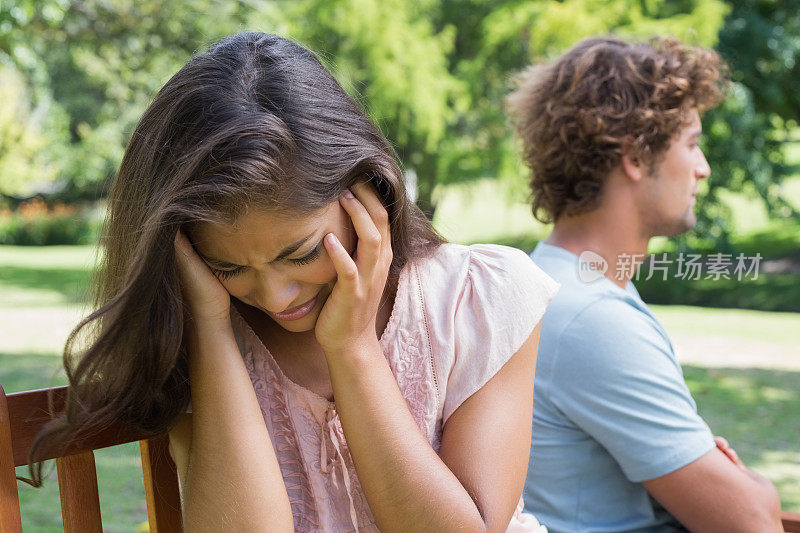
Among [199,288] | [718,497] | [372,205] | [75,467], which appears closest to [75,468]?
[75,467]

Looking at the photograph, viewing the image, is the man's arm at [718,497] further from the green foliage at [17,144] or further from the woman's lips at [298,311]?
the green foliage at [17,144]

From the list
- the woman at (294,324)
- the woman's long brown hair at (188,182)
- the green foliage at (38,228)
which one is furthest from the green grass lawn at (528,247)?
the green foliage at (38,228)

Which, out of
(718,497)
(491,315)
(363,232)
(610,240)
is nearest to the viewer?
(363,232)

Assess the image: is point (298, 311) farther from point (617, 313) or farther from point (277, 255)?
point (617, 313)

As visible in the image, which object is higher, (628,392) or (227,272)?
(227,272)

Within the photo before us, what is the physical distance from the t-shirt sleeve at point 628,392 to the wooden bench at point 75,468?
1045 mm

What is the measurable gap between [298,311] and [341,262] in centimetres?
16

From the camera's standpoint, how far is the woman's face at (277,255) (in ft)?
→ 5.16

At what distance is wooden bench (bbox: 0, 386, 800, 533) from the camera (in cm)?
160

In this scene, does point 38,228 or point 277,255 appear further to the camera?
point 38,228

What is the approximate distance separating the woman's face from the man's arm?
3.50ft

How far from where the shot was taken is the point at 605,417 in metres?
2.17

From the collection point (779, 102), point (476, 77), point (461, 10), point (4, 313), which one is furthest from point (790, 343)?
point (4, 313)

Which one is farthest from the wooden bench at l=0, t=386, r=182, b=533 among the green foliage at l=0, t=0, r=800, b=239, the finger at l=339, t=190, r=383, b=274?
the green foliage at l=0, t=0, r=800, b=239
